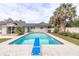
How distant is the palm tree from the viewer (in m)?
19.7

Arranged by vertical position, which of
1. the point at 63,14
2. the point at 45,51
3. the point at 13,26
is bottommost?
the point at 45,51

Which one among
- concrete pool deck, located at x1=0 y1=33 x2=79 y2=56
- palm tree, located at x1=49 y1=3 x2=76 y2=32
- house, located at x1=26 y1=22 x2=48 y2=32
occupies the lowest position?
concrete pool deck, located at x1=0 y1=33 x2=79 y2=56

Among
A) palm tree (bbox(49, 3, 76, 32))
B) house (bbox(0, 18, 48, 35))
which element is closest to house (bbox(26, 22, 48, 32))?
house (bbox(0, 18, 48, 35))

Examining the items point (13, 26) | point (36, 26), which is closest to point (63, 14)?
point (36, 26)

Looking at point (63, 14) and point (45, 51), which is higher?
point (63, 14)

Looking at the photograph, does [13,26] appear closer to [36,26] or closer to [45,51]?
[36,26]

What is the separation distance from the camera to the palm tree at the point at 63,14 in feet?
64.7

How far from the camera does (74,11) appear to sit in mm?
19812

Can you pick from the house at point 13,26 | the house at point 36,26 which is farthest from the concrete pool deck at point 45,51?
the house at point 36,26

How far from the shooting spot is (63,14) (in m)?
19.7

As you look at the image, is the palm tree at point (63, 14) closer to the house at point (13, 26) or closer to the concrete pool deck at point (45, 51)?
the house at point (13, 26)

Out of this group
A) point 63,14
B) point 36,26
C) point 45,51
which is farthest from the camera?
point 36,26

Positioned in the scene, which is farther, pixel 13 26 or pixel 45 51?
pixel 13 26

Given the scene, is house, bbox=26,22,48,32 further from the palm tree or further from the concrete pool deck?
the concrete pool deck
